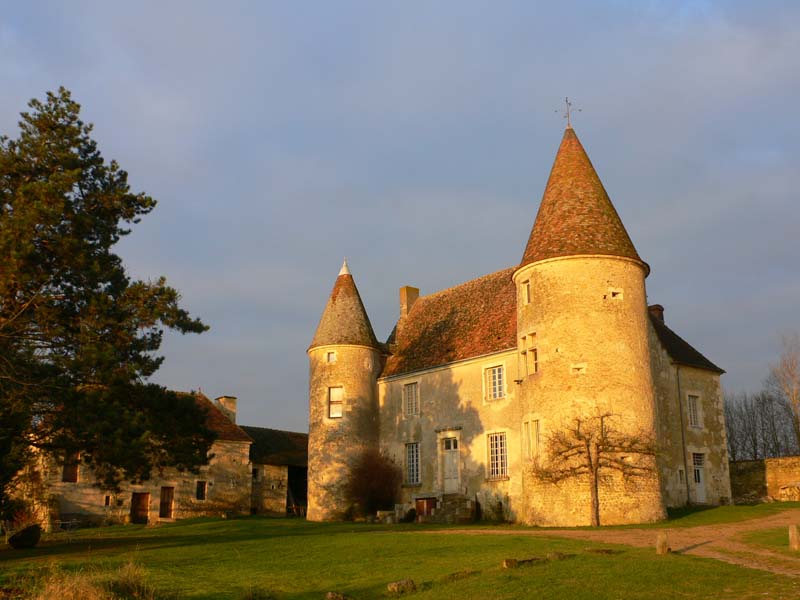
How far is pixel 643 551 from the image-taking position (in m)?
16.2

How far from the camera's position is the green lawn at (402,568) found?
1254 cm

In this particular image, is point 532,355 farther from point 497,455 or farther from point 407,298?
point 407,298

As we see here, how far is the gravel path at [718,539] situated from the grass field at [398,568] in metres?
0.87

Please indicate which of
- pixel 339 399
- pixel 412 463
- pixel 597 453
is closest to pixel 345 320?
Result: pixel 339 399

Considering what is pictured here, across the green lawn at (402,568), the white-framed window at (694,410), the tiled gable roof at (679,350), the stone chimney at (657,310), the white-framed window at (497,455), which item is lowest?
the green lawn at (402,568)

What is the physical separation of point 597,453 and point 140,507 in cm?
2355

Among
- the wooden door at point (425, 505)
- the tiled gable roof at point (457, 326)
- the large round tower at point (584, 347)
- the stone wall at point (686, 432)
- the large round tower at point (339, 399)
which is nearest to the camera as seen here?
the large round tower at point (584, 347)

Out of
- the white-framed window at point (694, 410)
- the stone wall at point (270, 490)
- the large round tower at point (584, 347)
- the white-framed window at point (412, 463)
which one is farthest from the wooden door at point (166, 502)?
the white-framed window at point (694, 410)

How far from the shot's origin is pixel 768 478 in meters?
34.9

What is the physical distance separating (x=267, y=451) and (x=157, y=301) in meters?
25.9

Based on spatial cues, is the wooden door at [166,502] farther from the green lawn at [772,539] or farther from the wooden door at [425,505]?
the green lawn at [772,539]

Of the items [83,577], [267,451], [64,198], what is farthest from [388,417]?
[83,577]

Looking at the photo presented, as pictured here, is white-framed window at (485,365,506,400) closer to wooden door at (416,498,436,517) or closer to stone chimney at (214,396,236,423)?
wooden door at (416,498,436,517)

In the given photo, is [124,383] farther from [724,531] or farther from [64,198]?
[724,531]
